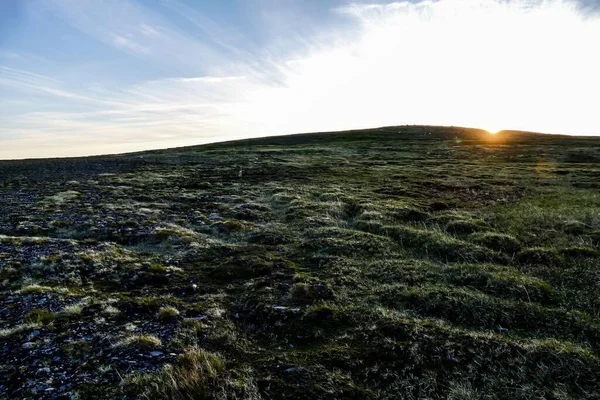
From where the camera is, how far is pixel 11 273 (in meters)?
14.1

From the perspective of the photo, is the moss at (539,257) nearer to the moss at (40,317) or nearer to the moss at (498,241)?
the moss at (498,241)

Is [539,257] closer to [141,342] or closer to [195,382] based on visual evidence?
[195,382]

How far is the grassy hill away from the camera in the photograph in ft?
28.0

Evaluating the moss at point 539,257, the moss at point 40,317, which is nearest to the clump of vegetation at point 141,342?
the moss at point 40,317

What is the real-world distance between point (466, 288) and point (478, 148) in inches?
3019

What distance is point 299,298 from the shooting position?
13047 millimetres

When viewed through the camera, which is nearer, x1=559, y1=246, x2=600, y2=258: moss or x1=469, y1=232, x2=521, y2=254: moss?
x1=559, y1=246, x2=600, y2=258: moss

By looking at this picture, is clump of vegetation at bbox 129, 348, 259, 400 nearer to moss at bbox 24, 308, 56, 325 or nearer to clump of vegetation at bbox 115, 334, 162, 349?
clump of vegetation at bbox 115, 334, 162, 349

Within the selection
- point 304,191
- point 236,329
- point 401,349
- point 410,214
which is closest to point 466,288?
point 401,349

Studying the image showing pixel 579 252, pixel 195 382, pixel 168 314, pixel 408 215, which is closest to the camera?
pixel 195 382

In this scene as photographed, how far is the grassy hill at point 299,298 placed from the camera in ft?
28.0

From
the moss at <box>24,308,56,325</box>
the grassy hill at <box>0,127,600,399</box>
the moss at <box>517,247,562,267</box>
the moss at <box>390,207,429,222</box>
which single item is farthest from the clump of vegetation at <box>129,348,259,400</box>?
the moss at <box>390,207,429,222</box>

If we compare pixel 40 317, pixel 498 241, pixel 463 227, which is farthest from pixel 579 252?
pixel 40 317

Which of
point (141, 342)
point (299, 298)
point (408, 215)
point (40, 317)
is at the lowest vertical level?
point (408, 215)
